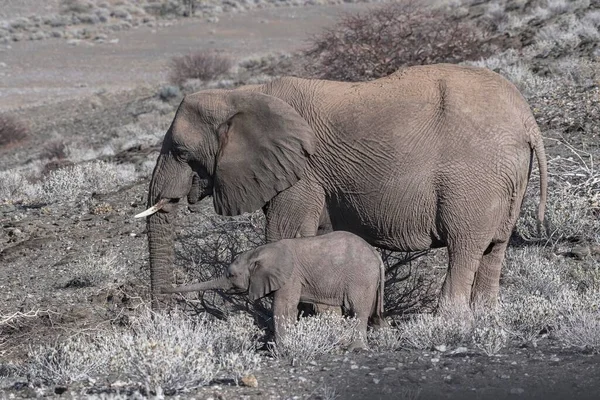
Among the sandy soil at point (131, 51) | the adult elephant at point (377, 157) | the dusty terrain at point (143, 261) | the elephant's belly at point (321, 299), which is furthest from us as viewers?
the sandy soil at point (131, 51)

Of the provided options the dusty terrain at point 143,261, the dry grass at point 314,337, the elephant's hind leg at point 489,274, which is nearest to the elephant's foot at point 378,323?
the dry grass at point 314,337

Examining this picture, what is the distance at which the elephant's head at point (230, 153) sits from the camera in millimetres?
8508

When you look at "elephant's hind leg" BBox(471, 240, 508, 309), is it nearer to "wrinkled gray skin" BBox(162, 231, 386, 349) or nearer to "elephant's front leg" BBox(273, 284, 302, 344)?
"wrinkled gray skin" BBox(162, 231, 386, 349)

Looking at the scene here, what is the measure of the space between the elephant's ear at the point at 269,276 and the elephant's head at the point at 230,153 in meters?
0.78

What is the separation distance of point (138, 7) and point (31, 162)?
40951mm

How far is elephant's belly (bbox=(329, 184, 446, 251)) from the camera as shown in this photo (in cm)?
849

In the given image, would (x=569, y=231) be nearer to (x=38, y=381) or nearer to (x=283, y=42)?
(x=38, y=381)

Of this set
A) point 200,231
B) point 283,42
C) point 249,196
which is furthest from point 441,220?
point 283,42

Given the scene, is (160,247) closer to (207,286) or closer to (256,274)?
(207,286)

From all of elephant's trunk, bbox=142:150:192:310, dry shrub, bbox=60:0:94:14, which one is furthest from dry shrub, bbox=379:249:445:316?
dry shrub, bbox=60:0:94:14

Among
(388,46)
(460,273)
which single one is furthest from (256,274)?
(388,46)

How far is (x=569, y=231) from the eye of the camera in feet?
37.8

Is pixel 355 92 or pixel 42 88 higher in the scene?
pixel 355 92

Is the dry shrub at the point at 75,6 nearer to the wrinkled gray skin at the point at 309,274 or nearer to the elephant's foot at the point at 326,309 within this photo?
the elephant's foot at the point at 326,309
